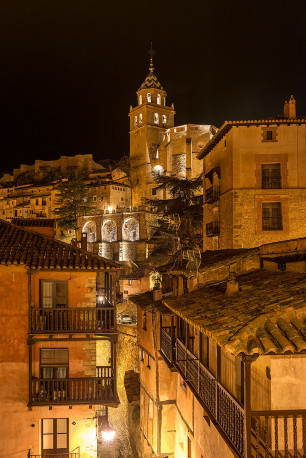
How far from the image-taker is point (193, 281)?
14805 mm

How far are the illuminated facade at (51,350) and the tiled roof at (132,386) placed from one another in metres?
7.89

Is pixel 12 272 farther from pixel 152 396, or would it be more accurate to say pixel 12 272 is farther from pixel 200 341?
pixel 152 396

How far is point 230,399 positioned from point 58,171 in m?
104

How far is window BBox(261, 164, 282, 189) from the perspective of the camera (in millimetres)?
24344

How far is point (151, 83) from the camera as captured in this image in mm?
84438

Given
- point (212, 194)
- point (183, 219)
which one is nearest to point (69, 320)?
point (212, 194)

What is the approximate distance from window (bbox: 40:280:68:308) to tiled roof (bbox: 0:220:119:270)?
1.21 metres

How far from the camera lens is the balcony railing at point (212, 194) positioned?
26953mm

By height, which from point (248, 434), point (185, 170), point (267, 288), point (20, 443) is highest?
point (185, 170)

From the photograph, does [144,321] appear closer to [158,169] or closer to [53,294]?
[53,294]

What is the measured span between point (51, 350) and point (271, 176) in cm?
1616

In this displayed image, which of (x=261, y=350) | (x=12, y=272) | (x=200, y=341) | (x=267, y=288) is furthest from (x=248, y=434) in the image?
(x=12, y=272)

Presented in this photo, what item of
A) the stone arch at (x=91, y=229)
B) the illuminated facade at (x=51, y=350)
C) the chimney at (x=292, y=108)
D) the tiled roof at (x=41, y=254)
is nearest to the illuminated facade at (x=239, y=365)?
the illuminated facade at (x=51, y=350)

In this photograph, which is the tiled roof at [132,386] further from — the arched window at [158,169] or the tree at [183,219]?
the arched window at [158,169]
